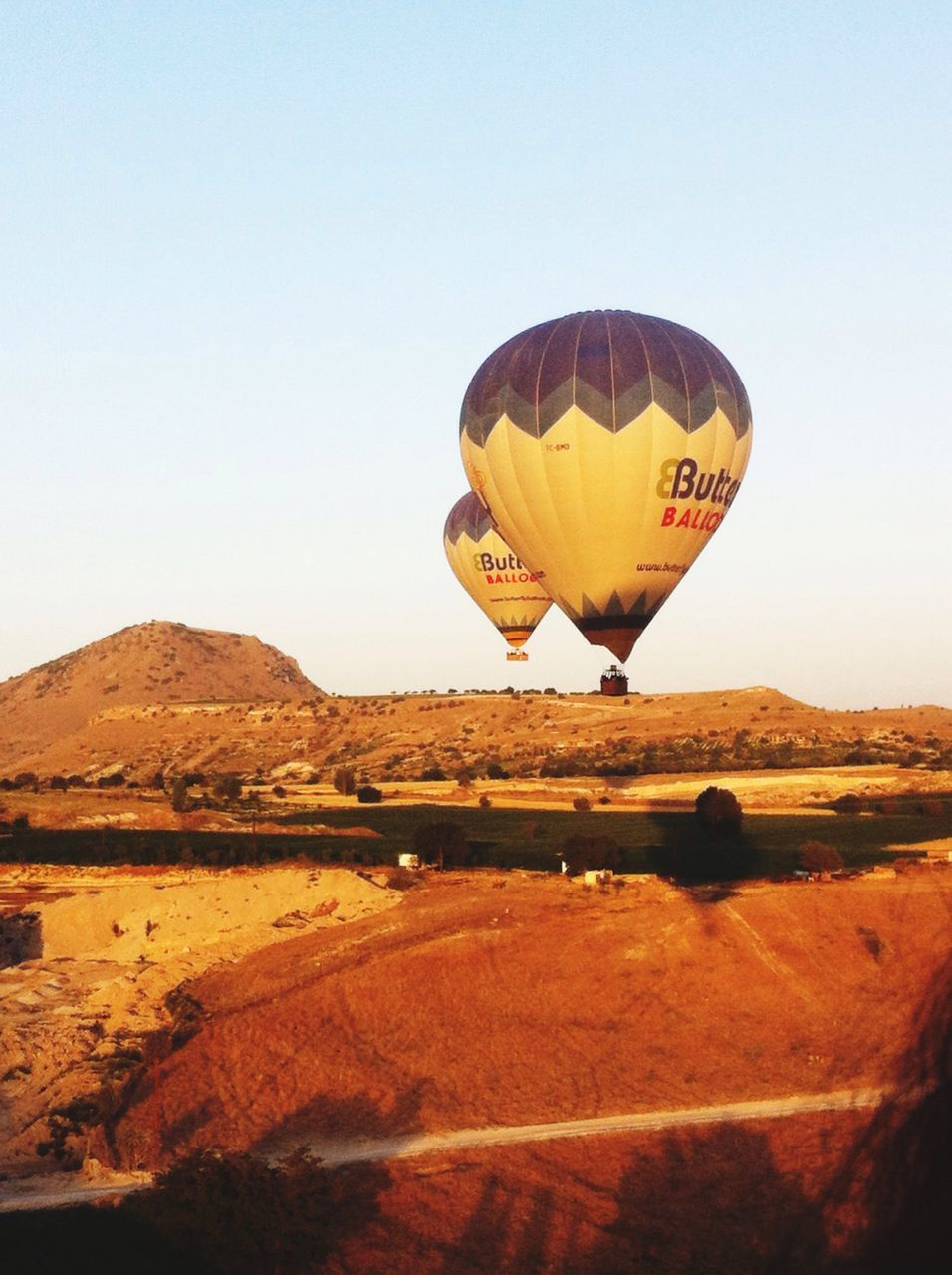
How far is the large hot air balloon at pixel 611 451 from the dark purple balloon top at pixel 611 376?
4 centimetres

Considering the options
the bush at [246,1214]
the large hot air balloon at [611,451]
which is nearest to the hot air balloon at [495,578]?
the large hot air balloon at [611,451]

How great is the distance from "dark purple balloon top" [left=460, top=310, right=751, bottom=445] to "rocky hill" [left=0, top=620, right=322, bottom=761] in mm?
134446

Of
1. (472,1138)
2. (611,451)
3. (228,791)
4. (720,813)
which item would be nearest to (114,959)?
(472,1138)

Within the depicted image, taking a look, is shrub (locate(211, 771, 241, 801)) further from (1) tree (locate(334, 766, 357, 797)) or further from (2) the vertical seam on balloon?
(2) the vertical seam on balloon

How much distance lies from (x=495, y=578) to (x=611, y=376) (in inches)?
1174

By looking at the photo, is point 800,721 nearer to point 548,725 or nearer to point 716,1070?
point 548,725

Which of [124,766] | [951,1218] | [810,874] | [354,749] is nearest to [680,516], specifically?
[810,874]

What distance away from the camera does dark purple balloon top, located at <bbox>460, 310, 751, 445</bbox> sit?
130 feet

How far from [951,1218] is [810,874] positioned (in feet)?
78.8

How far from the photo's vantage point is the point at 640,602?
4172cm

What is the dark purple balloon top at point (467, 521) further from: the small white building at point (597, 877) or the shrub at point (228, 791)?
the small white building at point (597, 877)

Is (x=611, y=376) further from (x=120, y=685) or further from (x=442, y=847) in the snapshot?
(x=120, y=685)

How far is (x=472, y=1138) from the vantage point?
24.5 metres

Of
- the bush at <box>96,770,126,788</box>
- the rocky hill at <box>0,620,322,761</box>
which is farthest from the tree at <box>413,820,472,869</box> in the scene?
the rocky hill at <box>0,620,322,761</box>
